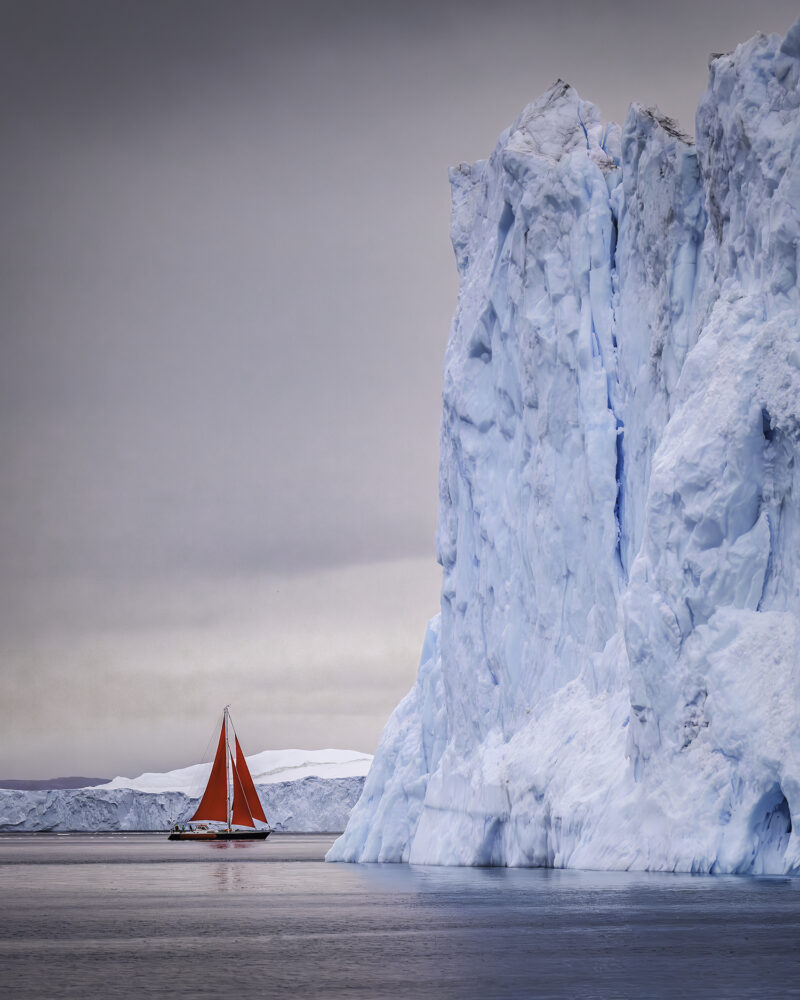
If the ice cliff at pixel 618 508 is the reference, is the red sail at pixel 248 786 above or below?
below

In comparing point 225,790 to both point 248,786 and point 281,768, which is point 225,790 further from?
point 281,768

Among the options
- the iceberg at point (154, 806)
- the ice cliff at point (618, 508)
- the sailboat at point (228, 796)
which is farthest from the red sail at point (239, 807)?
the iceberg at point (154, 806)

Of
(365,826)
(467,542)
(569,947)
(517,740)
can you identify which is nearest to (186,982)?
(569,947)

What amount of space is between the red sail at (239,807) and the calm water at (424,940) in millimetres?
50822

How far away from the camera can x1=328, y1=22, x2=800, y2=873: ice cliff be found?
105 feet

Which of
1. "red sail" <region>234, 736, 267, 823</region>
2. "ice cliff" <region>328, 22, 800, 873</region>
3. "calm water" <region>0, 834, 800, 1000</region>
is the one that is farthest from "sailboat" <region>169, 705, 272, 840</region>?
"calm water" <region>0, 834, 800, 1000</region>

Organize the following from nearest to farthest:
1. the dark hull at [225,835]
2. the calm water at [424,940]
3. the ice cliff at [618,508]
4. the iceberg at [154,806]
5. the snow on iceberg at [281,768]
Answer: the calm water at [424,940] → the ice cliff at [618,508] → the dark hull at [225,835] → the iceberg at [154,806] → the snow on iceberg at [281,768]

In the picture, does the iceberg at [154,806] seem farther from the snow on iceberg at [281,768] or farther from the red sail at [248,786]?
the red sail at [248,786]

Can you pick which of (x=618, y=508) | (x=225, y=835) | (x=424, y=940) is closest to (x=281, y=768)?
(x=225, y=835)

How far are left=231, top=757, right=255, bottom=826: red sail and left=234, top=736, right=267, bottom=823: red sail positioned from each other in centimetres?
22

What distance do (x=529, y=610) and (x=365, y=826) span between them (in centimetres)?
1410

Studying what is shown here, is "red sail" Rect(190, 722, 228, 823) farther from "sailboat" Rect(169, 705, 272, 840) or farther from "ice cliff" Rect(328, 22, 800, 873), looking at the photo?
"ice cliff" Rect(328, 22, 800, 873)

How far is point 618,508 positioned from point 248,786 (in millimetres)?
51354

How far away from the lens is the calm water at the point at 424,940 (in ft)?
51.5
